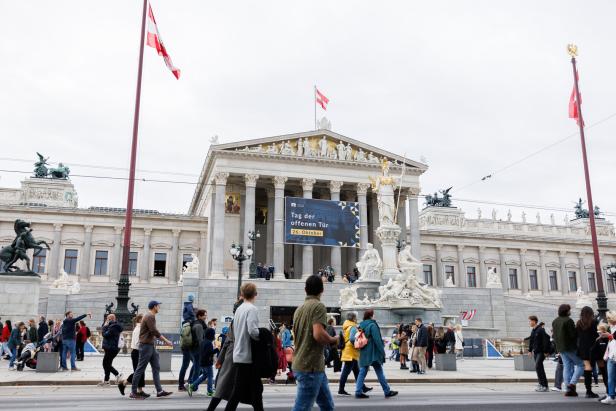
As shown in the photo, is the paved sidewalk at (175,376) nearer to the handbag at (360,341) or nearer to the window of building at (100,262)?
the handbag at (360,341)

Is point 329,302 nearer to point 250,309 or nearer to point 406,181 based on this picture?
point 406,181

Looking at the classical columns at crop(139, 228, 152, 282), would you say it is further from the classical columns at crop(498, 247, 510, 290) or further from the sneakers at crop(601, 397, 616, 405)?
the sneakers at crop(601, 397, 616, 405)

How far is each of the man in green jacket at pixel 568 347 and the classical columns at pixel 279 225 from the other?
119 feet

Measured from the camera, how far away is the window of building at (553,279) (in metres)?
74.1

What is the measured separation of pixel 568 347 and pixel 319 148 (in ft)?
146

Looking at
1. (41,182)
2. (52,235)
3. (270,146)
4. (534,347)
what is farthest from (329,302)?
(41,182)

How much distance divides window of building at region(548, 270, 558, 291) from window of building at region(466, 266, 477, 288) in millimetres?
11420

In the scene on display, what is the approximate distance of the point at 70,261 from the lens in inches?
2319

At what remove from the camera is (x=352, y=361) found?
1205cm

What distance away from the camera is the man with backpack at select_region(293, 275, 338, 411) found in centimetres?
642

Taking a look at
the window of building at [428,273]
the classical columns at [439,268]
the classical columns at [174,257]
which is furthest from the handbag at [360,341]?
the window of building at [428,273]

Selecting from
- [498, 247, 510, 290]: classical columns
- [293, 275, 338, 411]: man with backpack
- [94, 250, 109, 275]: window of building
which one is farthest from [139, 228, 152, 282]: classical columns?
[293, 275, 338, 411]: man with backpack

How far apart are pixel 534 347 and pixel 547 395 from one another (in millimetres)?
1348

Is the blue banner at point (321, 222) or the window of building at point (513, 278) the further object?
the window of building at point (513, 278)
